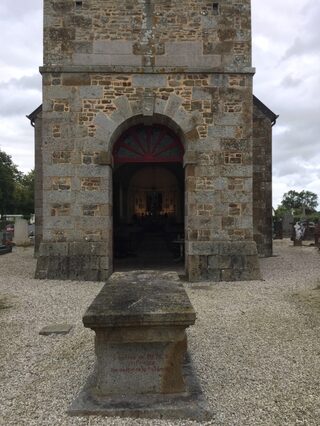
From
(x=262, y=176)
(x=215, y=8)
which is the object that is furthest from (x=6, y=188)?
(x=215, y=8)

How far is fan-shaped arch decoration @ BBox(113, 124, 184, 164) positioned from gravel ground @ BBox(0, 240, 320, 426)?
150 inches

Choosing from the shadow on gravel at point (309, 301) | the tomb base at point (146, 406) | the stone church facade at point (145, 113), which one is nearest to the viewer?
the tomb base at point (146, 406)

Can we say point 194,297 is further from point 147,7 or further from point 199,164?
point 147,7

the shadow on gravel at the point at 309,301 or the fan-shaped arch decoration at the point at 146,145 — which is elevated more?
the fan-shaped arch decoration at the point at 146,145

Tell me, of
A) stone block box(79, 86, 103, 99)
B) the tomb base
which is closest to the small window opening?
stone block box(79, 86, 103, 99)

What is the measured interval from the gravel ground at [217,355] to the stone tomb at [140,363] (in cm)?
11

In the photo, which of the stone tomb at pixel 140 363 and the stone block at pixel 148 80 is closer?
the stone tomb at pixel 140 363

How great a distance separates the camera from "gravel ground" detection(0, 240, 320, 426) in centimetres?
294

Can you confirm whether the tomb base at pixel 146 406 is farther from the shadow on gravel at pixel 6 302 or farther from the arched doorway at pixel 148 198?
the arched doorway at pixel 148 198

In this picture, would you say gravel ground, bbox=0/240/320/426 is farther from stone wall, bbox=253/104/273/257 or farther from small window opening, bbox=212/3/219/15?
small window opening, bbox=212/3/219/15

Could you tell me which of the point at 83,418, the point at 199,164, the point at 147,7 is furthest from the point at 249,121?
the point at 83,418

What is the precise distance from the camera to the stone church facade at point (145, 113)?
9.01 metres

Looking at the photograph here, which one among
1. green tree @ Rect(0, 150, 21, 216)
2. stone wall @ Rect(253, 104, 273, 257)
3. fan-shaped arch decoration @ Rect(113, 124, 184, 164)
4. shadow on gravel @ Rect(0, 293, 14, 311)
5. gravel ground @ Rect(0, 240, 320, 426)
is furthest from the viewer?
green tree @ Rect(0, 150, 21, 216)

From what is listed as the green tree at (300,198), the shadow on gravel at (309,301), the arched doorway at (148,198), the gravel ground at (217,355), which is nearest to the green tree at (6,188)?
the arched doorway at (148,198)
